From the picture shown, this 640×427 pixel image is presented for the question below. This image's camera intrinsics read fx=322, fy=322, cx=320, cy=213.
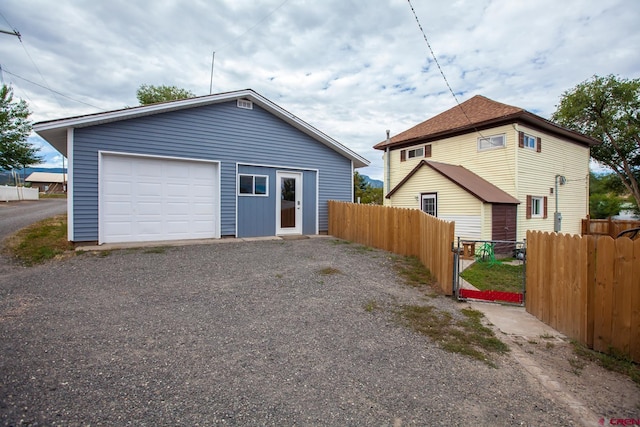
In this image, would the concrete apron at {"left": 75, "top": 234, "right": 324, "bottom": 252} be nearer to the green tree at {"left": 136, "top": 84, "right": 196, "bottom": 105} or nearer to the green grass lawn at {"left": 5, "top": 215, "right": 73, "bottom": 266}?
the green grass lawn at {"left": 5, "top": 215, "right": 73, "bottom": 266}

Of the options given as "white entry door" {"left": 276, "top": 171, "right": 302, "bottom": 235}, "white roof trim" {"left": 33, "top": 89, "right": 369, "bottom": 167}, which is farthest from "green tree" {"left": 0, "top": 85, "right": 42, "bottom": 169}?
"white entry door" {"left": 276, "top": 171, "right": 302, "bottom": 235}

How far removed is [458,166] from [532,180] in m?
3.11

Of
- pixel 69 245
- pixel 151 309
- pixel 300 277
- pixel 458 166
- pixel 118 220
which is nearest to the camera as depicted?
pixel 151 309

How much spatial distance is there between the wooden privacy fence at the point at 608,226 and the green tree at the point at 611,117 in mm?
16449

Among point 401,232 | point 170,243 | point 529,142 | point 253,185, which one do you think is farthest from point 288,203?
point 529,142

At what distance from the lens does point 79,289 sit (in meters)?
5.12

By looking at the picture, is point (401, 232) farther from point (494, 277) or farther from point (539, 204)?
point (539, 204)

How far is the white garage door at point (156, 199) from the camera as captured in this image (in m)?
8.99

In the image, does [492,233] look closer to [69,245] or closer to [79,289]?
[79,289]

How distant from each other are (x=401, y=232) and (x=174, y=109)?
7.69 meters

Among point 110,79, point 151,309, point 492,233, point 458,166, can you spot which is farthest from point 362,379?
point 110,79

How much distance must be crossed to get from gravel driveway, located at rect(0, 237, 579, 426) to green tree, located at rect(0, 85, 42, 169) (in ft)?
99.1

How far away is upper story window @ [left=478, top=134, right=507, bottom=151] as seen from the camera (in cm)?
1393

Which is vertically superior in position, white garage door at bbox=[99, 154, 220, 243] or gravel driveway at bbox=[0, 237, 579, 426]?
white garage door at bbox=[99, 154, 220, 243]
